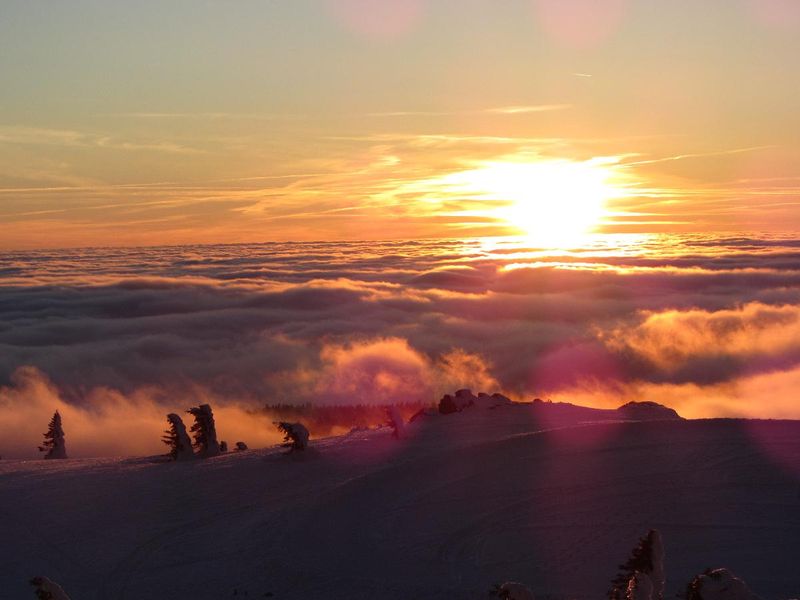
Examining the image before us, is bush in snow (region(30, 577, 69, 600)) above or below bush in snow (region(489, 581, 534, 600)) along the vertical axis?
below

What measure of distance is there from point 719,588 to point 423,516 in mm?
8608

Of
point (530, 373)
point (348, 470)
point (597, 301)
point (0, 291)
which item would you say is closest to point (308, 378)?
point (530, 373)

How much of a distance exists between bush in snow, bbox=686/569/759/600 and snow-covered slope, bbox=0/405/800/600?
3.52 meters

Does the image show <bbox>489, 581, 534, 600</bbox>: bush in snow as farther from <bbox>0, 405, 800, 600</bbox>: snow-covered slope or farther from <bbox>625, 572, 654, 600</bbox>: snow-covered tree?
<bbox>0, 405, 800, 600</bbox>: snow-covered slope

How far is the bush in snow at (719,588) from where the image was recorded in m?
10.7

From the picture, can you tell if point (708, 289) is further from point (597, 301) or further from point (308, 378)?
point (308, 378)

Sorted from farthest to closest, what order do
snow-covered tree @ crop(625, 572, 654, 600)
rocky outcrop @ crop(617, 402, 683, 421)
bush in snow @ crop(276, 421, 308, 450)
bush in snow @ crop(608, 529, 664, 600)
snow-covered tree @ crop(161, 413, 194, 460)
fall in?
1. rocky outcrop @ crop(617, 402, 683, 421)
2. snow-covered tree @ crop(161, 413, 194, 460)
3. bush in snow @ crop(276, 421, 308, 450)
4. bush in snow @ crop(608, 529, 664, 600)
5. snow-covered tree @ crop(625, 572, 654, 600)

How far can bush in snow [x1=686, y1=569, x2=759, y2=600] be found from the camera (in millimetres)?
10703

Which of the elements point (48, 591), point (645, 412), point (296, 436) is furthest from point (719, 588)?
point (645, 412)

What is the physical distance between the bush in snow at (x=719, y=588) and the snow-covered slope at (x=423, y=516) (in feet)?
11.6

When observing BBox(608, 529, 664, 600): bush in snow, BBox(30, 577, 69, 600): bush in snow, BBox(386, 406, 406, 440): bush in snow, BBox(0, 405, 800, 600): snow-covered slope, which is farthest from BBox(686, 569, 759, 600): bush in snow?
BBox(386, 406, 406, 440): bush in snow

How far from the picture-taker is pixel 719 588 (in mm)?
10766

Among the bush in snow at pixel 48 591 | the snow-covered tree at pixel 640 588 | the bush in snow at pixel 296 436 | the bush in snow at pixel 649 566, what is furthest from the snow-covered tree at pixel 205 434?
the snow-covered tree at pixel 640 588

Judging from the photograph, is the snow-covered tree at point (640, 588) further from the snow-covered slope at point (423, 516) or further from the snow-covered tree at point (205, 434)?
the snow-covered tree at point (205, 434)
